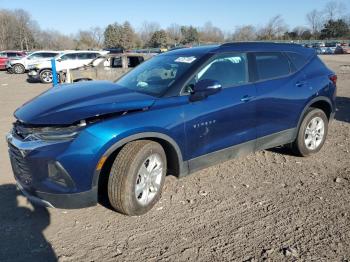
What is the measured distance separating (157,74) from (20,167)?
1920 mm

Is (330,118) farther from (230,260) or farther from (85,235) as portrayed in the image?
(85,235)

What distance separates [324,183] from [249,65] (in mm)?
1781

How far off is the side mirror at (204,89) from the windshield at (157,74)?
0.29 metres

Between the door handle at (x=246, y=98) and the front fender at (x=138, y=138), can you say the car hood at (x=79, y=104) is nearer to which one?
the front fender at (x=138, y=138)

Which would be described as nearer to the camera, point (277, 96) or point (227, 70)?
point (227, 70)

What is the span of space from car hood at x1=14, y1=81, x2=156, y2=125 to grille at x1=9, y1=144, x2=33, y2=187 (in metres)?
0.33

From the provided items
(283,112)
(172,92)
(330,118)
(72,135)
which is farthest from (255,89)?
(72,135)

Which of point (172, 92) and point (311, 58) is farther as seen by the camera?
point (311, 58)

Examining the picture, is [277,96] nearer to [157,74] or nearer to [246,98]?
[246,98]

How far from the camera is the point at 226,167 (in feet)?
17.7

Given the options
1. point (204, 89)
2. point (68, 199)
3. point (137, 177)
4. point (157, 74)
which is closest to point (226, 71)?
point (204, 89)

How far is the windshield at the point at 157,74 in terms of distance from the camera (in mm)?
4305

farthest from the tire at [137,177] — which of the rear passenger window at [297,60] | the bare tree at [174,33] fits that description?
the bare tree at [174,33]

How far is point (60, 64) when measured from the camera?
21.2 m
